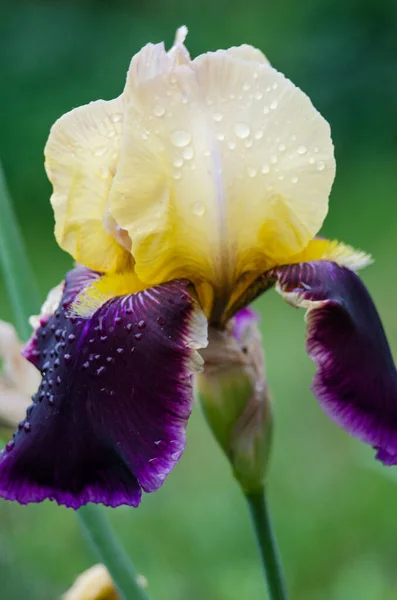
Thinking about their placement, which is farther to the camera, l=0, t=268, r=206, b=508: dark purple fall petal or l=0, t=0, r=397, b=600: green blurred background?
l=0, t=0, r=397, b=600: green blurred background

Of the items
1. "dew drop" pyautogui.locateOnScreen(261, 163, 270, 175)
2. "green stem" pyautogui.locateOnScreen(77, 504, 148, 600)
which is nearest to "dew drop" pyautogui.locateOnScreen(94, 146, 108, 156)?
"dew drop" pyautogui.locateOnScreen(261, 163, 270, 175)

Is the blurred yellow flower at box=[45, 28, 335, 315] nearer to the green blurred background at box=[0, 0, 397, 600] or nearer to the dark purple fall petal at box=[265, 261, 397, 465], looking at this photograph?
the dark purple fall petal at box=[265, 261, 397, 465]

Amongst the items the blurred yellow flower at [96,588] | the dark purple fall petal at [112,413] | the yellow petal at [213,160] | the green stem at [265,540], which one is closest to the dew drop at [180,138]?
the yellow petal at [213,160]

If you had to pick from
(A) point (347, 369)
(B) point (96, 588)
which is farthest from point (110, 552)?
(A) point (347, 369)

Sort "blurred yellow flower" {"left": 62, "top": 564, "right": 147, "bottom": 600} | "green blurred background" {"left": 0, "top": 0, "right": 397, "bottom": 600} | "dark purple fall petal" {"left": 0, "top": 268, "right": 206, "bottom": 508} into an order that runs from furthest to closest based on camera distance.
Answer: "green blurred background" {"left": 0, "top": 0, "right": 397, "bottom": 600} < "blurred yellow flower" {"left": 62, "top": 564, "right": 147, "bottom": 600} < "dark purple fall petal" {"left": 0, "top": 268, "right": 206, "bottom": 508}

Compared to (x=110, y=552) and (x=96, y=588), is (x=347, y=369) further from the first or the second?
(x=96, y=588)

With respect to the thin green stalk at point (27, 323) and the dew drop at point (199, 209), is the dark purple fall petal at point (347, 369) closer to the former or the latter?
the dew drop at point (199, 209)

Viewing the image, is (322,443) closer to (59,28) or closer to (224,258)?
(224,258)
